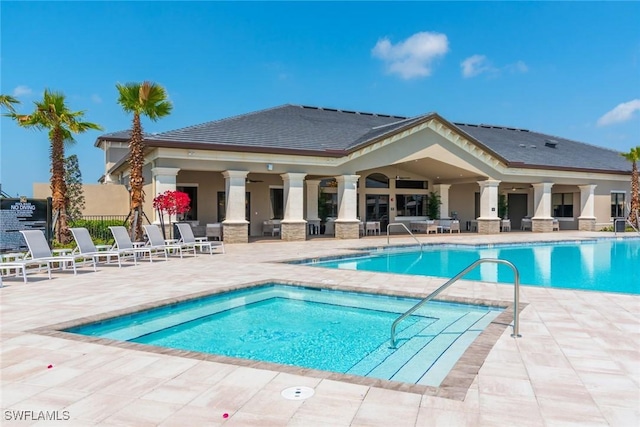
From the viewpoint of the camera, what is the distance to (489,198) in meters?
24.7

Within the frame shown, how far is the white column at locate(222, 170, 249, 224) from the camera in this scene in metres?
18.2

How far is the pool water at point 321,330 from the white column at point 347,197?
12.3 meters

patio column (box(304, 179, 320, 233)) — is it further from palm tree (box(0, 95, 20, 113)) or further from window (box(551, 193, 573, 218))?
window (box(551, 193, 573, 218))

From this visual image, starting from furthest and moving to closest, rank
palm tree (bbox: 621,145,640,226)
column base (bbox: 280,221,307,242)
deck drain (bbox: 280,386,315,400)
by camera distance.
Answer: palm tree (bbox: 621,145,640,226) < column base (bbox: 280,221,307,242) < deck drain (bbox: 280,386,315,400)

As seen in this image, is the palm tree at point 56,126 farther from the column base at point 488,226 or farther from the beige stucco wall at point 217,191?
the column base at point 488,226

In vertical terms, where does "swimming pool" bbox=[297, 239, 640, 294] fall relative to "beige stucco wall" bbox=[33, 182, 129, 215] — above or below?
below

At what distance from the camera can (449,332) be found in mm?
6449

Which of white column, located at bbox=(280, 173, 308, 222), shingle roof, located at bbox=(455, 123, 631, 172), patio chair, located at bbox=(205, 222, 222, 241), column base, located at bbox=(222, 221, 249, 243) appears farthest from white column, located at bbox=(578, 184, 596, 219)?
patio chair, located at bbox=(205, 222, 222, 241)

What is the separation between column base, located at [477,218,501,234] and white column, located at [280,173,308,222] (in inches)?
442

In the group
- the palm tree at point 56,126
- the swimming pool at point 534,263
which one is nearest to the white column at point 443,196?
the swimming pool at point 534,263

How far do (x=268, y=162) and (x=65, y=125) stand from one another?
301 inches

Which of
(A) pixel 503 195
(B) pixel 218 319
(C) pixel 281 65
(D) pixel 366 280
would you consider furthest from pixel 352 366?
(A) pixel 503 195

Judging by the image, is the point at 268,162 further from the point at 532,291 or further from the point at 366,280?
the point at 532,291

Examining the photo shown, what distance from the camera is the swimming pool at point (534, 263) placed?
11.4 metres
